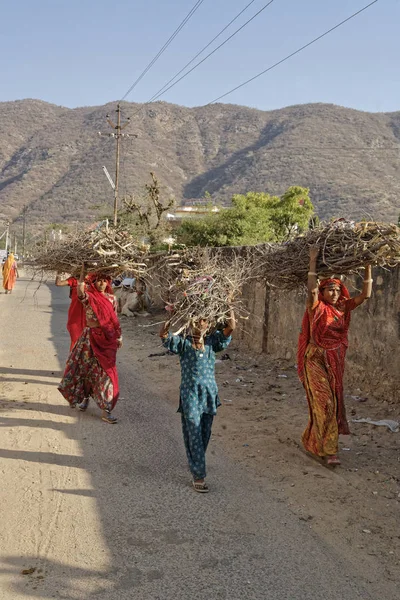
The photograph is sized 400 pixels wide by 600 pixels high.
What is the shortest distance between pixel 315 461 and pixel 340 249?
1939mm

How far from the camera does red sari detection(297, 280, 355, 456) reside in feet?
17.7

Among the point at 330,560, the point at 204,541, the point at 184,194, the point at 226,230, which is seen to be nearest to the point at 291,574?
the point at 330,560

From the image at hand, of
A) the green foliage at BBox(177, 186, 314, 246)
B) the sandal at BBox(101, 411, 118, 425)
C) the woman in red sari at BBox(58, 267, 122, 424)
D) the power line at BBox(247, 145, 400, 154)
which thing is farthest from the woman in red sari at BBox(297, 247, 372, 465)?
the power line at BBox(247, 145, 400, 154)

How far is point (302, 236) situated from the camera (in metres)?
5.45

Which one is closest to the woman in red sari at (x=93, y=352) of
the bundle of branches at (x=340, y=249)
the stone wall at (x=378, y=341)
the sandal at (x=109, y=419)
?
the sandal at (x=109, y=419)

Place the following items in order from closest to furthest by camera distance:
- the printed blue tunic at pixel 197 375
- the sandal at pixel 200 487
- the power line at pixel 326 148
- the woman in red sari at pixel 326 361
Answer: the sandal at pixel 200 487
the printed blue tunic at pixel 197 375
the woman in red sari at pixel 326 361
the power line at pixel 326 148

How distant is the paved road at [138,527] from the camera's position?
335 cm

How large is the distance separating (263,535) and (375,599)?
2.86ft

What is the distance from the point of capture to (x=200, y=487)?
15.4ft

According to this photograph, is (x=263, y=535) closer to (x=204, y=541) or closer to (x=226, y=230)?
(x=204, y=541)

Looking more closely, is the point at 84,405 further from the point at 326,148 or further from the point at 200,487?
the point at 326,148

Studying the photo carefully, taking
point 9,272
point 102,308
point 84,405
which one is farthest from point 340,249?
point 9,272

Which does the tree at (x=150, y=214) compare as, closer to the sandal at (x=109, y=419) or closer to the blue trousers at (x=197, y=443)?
the sandal at (x=109, y=419)

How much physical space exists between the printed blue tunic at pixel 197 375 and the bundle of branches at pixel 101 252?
198cm
